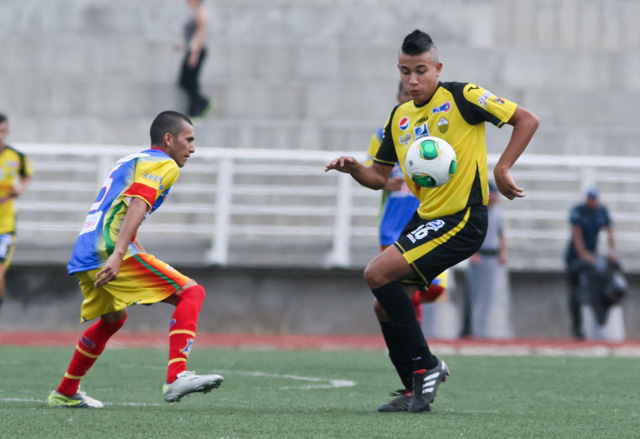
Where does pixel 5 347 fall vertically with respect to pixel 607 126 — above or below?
below

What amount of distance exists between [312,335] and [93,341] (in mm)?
7901

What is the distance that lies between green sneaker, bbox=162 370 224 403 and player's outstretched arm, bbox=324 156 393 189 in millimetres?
1442

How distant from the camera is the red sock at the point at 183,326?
6461 mm

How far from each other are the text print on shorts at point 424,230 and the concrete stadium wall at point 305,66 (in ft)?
31.7

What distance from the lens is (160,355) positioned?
11305 mm

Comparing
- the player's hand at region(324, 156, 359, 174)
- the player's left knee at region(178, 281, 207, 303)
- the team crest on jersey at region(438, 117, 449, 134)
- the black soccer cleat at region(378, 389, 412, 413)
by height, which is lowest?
the black soccer cleat at region(378, 389, 412, 413)

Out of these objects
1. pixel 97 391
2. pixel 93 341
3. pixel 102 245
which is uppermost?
pixel 102 245

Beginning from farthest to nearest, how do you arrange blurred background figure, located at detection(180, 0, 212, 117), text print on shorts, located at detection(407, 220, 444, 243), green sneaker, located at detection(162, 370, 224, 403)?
blurred background figure, located at detection(180, 0, 212, 117) < text print on shorts, located at detection(407, 220, 444, 243) < green sneaker, located at detection(162, 370, 224, 403)

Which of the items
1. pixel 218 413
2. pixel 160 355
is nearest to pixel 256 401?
pixel 218 413

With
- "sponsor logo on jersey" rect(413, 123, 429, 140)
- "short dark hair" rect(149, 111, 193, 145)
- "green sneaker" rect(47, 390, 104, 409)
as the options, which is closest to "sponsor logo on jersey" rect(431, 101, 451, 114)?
"sponsor logo on jersey" rect(413, 123, 429, 140)

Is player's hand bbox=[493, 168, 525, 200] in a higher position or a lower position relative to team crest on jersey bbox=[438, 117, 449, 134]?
lower

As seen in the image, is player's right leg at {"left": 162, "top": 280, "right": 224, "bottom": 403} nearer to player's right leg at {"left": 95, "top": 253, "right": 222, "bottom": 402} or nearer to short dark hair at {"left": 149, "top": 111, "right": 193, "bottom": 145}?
player's right leg at {"left": 95, "top": 253, "right": 222, "bottom": 402}

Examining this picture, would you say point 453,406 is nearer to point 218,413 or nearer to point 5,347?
point 218,413

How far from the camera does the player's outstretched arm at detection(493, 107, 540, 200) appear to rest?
648cm
